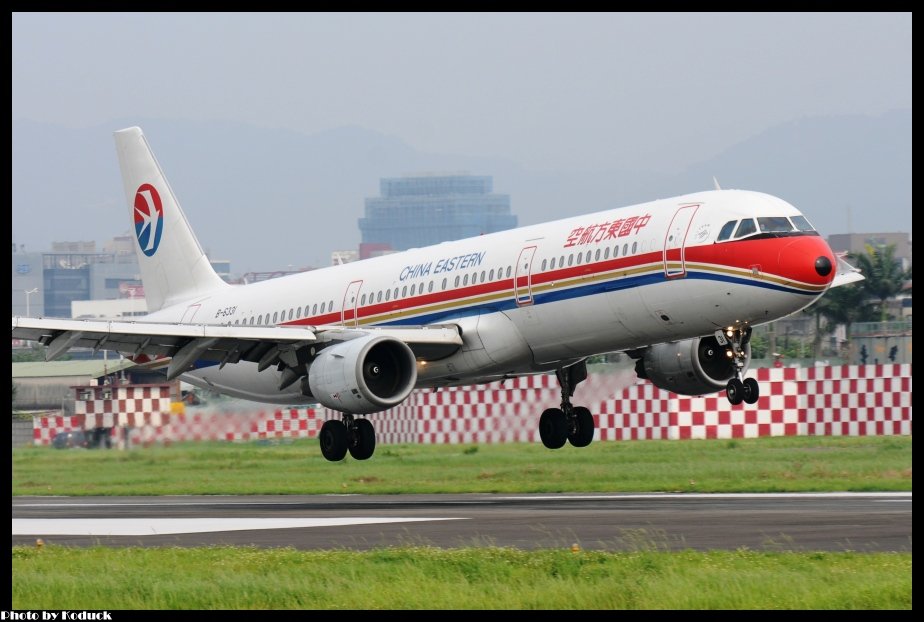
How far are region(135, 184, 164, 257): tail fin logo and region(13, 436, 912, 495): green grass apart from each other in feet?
16.7

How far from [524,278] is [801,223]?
508 centimetres

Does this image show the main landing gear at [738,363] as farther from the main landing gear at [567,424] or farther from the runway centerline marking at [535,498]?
the main landing gear at [567,424]

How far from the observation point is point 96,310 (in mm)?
164500

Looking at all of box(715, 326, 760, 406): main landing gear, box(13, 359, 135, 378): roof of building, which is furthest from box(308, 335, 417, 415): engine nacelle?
box(13, 359, 135, 378): roof of building

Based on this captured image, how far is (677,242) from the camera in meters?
25.1

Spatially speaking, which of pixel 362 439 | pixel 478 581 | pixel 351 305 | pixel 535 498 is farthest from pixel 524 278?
pixel 478 581

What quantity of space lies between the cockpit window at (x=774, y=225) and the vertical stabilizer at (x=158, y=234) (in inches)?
627

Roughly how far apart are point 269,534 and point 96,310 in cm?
14873

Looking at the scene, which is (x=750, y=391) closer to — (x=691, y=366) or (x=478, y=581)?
(x=691, y=366)

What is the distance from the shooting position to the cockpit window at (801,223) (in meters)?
25.0

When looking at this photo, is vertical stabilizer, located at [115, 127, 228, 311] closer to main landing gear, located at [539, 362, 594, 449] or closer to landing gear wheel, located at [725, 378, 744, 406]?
main landing gear, located at [539, 362, 594, 449]

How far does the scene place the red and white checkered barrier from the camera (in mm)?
35531

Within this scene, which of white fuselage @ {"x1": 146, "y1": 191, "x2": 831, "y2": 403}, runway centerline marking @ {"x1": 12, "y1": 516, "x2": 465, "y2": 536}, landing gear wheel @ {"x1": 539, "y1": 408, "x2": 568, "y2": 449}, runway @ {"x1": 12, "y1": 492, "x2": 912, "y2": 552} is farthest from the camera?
landing gear wheel @ {"x1": 539, "y1": 408, "x2": 568, "y2": 449}
